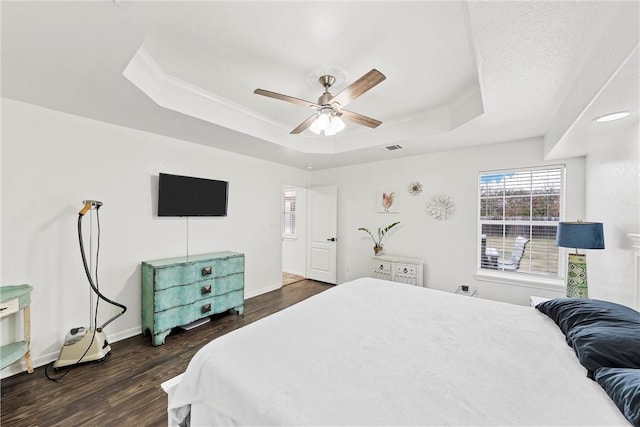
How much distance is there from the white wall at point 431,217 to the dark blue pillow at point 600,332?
2.06m

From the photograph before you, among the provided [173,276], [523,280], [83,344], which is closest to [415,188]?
[523,280]

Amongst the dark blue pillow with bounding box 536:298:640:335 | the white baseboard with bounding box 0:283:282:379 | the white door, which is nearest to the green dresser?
the white baseboard with bounding box 0:283:282:379

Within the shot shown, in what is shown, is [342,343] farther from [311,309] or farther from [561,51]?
[561,51]

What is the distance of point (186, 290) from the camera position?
305 cm

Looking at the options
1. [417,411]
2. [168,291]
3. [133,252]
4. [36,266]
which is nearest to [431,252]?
[417,411]

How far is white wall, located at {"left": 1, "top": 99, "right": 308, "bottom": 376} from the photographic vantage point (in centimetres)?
232

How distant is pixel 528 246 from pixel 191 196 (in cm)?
462

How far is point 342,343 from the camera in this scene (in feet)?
4.71

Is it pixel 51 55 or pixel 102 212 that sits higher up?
pixel 51 55

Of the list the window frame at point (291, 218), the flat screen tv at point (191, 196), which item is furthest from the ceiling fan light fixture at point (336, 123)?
the window frame at point (291, 218)

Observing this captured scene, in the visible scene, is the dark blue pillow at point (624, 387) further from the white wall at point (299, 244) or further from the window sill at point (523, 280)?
the white wall at point (299, 244)

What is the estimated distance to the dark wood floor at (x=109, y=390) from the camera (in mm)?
1770

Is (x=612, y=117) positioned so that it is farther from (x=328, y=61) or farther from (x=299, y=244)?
(x=299, y=244)

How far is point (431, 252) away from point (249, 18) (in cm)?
379
